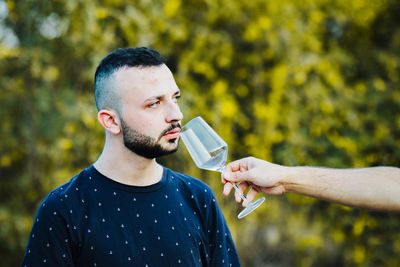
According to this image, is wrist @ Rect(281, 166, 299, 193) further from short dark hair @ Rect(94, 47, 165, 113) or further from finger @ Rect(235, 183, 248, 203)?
short dark hair @ Rect(94, 47, 165, 113)

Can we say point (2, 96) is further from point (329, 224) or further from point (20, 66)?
point (329, 224)

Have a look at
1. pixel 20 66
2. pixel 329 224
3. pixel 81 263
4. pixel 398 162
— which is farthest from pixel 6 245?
pixel 398 162

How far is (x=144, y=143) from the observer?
1992 mm

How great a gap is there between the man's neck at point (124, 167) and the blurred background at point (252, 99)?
2.04m

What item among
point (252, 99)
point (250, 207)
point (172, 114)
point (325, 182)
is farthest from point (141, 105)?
point (252, 99)

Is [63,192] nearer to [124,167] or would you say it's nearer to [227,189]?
[124,167]

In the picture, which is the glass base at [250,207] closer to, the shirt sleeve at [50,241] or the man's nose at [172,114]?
the man's nose at [172,114]

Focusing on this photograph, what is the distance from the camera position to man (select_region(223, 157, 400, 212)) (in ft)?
6.79

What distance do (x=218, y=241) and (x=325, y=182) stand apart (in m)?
0.66

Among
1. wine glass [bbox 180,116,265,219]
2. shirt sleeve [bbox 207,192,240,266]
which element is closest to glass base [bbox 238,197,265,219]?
wine glass [bbox 180,116,265,219]

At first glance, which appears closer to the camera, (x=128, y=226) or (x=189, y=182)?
(x=128, y=226)

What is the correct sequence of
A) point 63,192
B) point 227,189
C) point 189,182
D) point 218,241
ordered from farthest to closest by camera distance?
point 189,182, point 218,241, point 227,189, point 63,192

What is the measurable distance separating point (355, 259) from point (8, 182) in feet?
13.6

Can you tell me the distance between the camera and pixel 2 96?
399 centimetres
